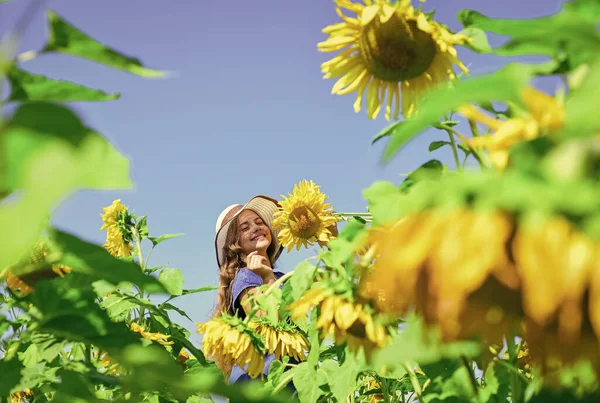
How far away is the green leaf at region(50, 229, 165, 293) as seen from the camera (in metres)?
0.50

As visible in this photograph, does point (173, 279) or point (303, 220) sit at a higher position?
point (303, 220)

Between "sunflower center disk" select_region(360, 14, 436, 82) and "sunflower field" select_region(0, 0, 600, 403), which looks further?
"sunflower center disk" select_region(360, 14, 436, 82)

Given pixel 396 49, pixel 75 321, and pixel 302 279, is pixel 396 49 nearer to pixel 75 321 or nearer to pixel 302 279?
pixel 302 279

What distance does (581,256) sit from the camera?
34 centimetres

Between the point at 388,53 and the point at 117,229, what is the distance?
2074mm

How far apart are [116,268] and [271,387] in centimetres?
142

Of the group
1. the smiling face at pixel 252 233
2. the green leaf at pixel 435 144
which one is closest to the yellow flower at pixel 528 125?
the green leaf at pixel 435 144

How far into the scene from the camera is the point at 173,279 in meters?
1.86

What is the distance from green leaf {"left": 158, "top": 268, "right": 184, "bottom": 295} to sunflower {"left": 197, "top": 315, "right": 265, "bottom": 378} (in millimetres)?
Answer: 167

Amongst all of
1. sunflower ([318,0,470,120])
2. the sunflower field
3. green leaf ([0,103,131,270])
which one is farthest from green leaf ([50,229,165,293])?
sunflower ([318,0,470,120])

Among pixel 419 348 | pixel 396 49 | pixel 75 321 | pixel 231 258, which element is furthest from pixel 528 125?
pixel 231 258

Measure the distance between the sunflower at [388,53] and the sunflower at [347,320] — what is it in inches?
13.3

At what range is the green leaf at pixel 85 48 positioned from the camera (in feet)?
1.70

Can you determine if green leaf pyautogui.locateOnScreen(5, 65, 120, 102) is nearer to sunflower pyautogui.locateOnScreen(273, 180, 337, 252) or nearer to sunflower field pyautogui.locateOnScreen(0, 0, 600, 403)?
sunflower field pyautogui.locateOnScreen(0, 0, 600, 403)
